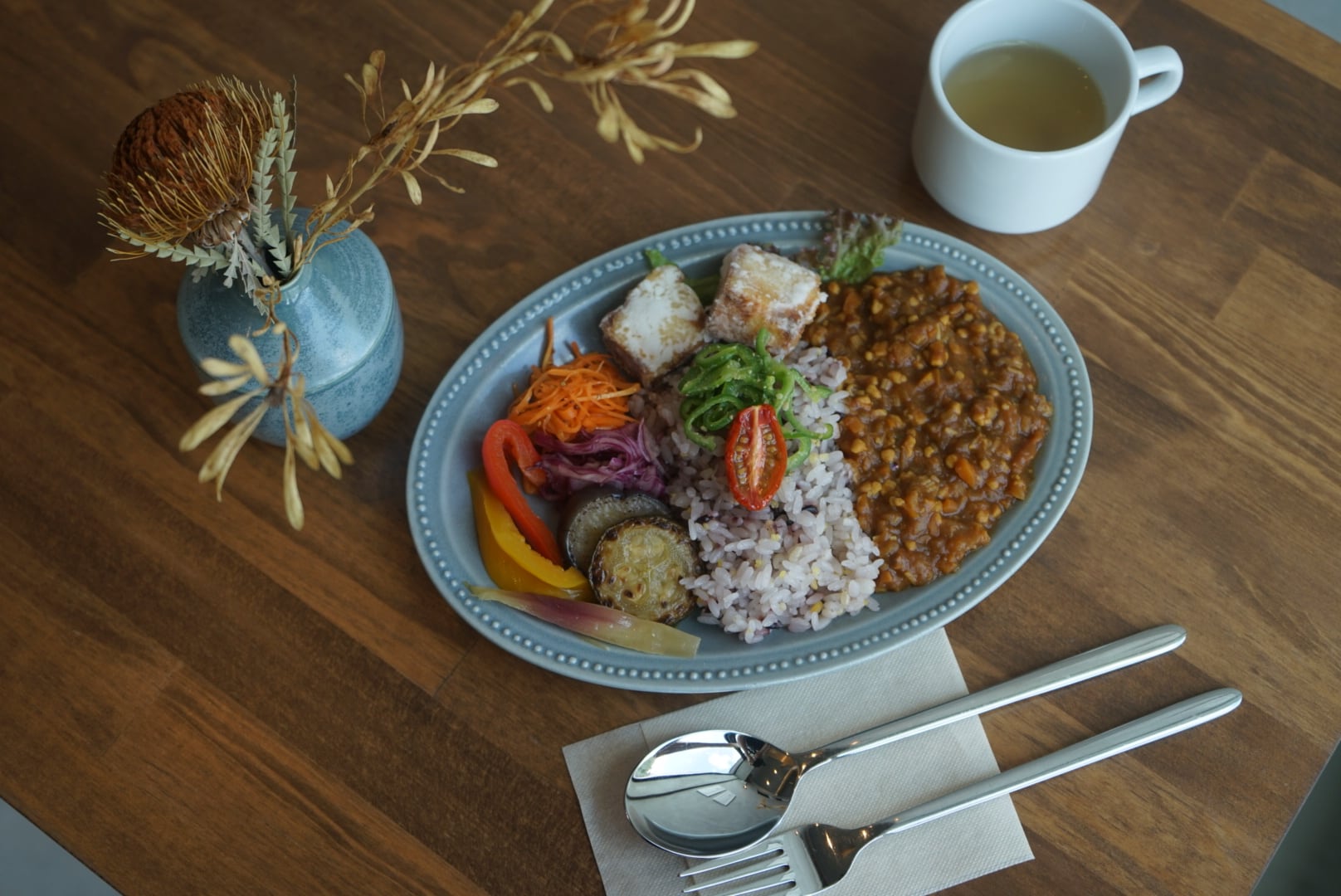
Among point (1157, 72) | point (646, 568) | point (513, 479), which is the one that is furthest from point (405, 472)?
point (1157, 72)

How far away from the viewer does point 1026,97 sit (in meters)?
2.21

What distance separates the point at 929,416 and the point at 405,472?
3.43ft

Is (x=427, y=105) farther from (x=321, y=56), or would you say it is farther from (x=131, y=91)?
(x=131, y=91)

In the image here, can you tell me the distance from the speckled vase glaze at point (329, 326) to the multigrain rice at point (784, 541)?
567 millimetres

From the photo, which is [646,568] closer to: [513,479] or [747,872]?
[513,479]

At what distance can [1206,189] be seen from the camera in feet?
7.72

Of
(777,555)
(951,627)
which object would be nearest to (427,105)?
(777,555)

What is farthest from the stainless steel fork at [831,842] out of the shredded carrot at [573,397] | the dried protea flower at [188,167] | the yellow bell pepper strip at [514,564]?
the dried protea flower at [188,167]

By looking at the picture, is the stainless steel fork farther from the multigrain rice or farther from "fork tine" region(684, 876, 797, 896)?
the multigrain rice

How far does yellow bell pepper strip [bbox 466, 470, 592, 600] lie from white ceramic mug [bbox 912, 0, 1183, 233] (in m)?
1.10

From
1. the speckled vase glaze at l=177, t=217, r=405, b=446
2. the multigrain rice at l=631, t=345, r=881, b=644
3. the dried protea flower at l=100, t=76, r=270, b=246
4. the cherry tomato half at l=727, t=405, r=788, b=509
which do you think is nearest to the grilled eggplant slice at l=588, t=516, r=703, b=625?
the multigrain rice at l=631, t=345, r=881, b=644

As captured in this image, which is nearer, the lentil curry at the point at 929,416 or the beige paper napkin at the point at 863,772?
the beige paper napkin at the point at 863,772

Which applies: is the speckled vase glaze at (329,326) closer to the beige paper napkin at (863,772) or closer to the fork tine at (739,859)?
the beige paper napkin at (863,772)

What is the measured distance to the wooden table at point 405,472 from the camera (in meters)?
1.92
